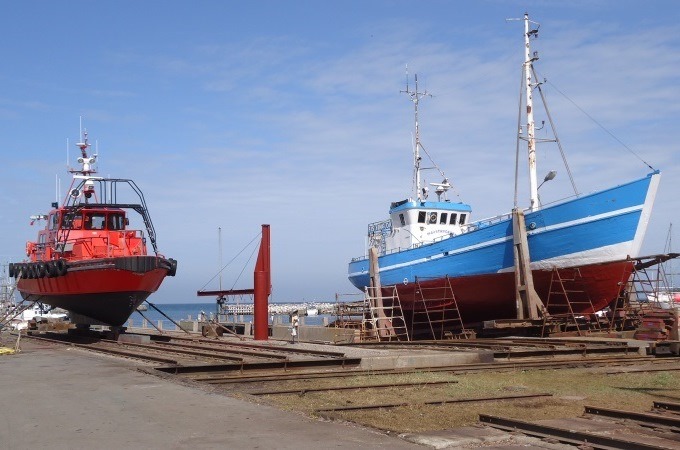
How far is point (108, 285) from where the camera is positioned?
22.0m

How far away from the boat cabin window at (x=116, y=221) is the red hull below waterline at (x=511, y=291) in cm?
1171

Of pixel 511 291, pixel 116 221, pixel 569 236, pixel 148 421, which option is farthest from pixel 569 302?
pixel 148 421

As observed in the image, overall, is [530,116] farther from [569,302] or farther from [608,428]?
[608,428]

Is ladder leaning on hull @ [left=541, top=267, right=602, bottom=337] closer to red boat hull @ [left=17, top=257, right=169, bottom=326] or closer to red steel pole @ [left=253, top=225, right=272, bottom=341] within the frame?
red steel pole @ [left=253, top=225, right=272, bottom=341]

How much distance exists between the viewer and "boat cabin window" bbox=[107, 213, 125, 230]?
25594 millimetres

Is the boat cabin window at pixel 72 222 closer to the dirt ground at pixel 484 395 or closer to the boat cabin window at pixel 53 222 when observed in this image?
the boat cabin window at pixel 53 222

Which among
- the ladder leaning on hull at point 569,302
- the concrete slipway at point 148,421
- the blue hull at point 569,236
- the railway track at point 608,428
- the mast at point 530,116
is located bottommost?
the railway track at point 608,428

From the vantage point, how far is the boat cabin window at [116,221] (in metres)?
25.6

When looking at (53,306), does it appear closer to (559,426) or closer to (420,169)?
(420,169)

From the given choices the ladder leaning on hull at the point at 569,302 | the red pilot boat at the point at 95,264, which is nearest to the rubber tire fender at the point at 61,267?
the red pilot boat at the point at 95,264

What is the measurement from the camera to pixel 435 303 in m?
30.4

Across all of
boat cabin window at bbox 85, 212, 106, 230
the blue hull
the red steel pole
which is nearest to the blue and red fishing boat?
the blue hull

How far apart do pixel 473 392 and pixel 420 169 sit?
26978 mm

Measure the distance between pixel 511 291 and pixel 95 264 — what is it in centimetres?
1425
